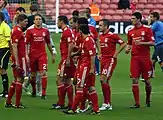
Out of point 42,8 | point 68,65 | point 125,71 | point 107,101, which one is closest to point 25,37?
point 68,65

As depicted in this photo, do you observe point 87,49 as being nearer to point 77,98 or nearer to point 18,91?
point 77,98

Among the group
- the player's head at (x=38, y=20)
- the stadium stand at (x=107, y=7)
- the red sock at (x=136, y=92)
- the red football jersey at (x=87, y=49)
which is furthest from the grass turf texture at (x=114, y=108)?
the stadium stand at (x=107, y=7)

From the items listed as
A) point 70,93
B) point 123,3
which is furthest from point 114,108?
point 123,3

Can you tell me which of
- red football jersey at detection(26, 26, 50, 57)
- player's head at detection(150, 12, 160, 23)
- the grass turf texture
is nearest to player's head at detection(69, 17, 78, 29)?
red football jersey at detection(26, 26, 50, 57)

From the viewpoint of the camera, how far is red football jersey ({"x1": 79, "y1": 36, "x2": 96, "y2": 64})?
12.2 m

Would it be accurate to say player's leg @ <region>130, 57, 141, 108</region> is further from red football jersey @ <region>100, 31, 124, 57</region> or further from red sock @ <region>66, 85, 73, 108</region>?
red sock @ <region>66, 85, 73, 108</region>

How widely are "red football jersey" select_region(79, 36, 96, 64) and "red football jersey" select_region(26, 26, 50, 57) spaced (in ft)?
7.38

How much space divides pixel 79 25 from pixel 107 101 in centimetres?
203

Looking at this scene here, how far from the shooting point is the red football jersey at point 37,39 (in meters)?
14.4

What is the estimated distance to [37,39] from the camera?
14.5 meters

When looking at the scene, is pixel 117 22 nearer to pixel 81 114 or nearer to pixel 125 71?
pixel 125 71

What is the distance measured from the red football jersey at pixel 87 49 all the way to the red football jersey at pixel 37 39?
2251mm

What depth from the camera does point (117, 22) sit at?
33938 millimetres

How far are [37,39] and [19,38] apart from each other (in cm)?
115
